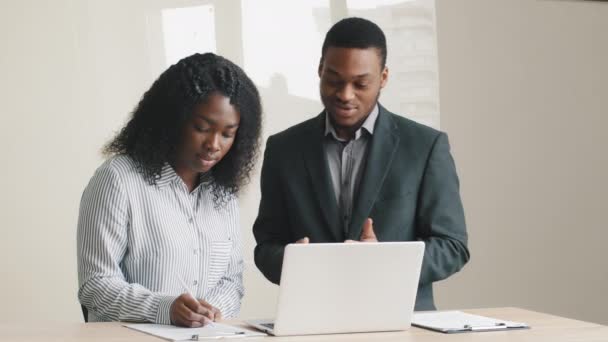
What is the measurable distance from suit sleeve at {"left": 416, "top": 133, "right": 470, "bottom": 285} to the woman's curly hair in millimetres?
508

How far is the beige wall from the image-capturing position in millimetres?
4824

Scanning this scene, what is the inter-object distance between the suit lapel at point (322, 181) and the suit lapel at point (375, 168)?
5cm

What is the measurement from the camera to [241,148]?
2.73 meters

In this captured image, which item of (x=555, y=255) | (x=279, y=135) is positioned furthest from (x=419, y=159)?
(x=555, y=255)

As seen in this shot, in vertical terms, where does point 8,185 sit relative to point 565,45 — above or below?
below

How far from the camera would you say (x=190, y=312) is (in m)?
2.31

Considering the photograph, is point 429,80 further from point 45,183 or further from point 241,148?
point 241,148

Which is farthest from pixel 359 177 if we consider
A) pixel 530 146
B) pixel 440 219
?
pixel 530 146

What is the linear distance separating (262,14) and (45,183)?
3.98 feet

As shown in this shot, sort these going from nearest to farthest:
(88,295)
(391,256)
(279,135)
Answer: (391,256)
(88,295)
(279,135)

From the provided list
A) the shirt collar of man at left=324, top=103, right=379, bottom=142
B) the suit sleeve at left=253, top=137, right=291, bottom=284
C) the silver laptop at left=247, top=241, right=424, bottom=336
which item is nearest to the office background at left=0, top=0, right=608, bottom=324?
the suit sleeve at left=253, top=137, right=291, bottom=284

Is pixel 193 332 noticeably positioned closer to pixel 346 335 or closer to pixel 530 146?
pixel 346 335

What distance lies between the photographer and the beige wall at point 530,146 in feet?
15.8

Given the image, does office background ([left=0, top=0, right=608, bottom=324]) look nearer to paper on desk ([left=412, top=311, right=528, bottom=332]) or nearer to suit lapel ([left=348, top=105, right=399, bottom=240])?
suit lapel ([left=348, top=105, right=399, bottom=240])
